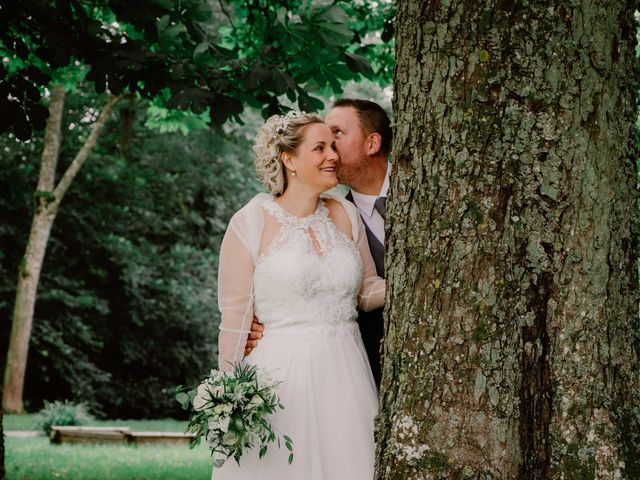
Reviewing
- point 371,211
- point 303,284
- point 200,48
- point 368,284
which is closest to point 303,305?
point 303,284

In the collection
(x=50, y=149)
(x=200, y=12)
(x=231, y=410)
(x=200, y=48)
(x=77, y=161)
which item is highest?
(x=50, y=149)

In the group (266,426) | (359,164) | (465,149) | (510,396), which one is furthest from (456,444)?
(359,164)

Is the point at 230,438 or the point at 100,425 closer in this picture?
the point at 230,438

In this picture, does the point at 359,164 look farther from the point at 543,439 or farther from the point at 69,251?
the point at 69,251

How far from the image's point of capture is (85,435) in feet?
39.0

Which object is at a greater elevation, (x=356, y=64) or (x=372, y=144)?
(x=356, y=64)

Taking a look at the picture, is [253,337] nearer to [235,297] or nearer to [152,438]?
[235,297]

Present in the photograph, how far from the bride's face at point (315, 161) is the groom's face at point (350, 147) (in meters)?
0.63

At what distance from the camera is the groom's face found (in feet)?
16.3

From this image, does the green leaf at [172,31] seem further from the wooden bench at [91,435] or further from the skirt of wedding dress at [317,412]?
the wooden bench at [91,435]

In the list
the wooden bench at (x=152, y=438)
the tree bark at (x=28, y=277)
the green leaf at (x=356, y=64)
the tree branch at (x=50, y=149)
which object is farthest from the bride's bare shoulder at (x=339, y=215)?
the tree branch at (x=50, y=149)

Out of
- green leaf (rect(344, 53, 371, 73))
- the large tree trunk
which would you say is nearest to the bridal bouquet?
the large tree trunk

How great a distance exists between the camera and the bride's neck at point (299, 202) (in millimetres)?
4340

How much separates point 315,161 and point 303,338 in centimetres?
88
